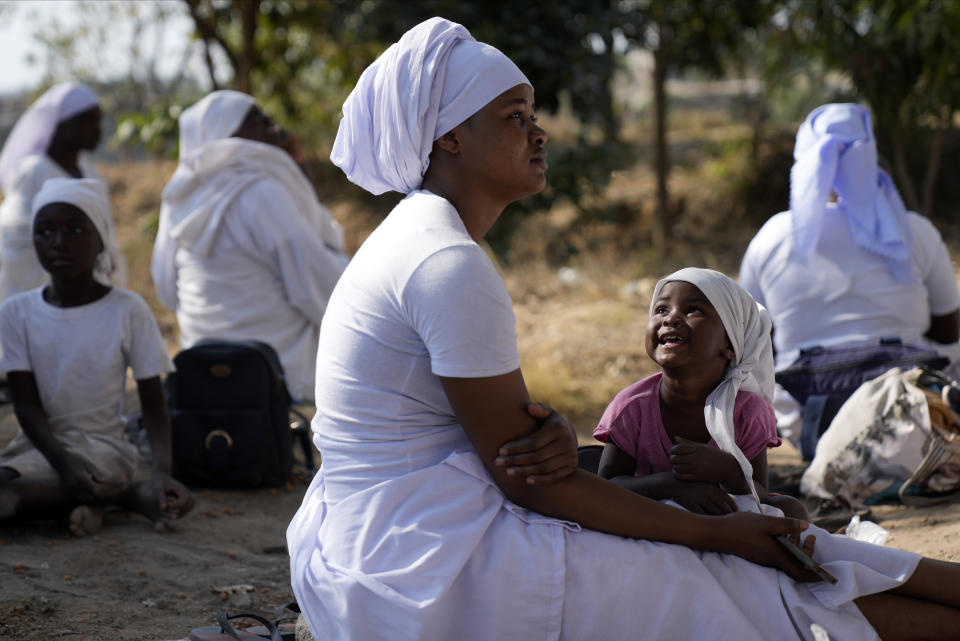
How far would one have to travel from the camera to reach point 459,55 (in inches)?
103

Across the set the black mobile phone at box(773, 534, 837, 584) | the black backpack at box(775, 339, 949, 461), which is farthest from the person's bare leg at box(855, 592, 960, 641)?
the black backpack at box(775, 339, 949, 461)

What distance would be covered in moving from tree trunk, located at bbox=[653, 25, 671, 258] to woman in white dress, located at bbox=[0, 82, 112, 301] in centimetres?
624

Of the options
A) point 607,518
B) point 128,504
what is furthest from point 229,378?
point 607,518

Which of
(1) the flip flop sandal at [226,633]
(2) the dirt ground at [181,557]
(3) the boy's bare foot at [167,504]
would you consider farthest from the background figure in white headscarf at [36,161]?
(1) the flip flop sandal at [226,633]

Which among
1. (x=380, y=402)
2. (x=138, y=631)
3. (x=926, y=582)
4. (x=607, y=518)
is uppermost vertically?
(x=380, y=402)

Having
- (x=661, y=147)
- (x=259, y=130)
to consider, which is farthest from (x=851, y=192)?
(x=661, y=147)

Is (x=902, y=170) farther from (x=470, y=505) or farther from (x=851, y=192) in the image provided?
(x=470, y=505)

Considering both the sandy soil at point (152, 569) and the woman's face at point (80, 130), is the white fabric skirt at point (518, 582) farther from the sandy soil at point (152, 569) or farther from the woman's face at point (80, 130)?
the woman's face at point (80, 130)

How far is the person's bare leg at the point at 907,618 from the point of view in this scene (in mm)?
2561

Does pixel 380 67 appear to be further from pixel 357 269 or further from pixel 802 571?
pixel 802 571

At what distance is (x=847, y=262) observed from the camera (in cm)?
499

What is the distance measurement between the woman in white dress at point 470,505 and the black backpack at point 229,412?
96.6 inches

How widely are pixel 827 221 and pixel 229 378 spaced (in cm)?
287

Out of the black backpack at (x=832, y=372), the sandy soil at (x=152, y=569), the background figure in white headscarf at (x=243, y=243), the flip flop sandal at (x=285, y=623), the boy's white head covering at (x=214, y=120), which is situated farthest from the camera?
the boy's white head covering at (x=214, y=120)
